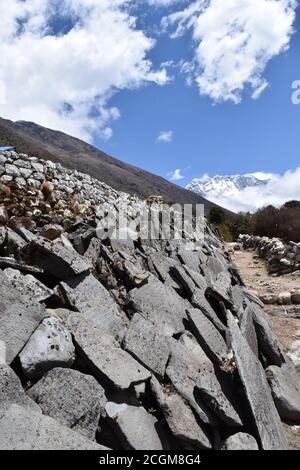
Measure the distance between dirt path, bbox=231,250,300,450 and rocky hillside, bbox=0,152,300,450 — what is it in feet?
2.96

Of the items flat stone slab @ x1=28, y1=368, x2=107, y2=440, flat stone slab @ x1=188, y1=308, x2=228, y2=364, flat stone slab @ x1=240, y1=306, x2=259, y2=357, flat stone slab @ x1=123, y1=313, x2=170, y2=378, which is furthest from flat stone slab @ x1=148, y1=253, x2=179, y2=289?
flat stone slab @ x1=28, y1=368, x2=107, y2=440

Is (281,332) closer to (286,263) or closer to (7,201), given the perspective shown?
(7,201)

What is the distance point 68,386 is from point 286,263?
48.1 feet

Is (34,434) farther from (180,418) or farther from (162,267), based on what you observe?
(162,267)

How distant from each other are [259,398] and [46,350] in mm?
2778

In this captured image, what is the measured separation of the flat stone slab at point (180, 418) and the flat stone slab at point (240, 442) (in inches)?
7.8

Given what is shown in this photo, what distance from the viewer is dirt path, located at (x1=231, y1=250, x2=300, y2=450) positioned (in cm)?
732

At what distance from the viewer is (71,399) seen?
3611 millimetres

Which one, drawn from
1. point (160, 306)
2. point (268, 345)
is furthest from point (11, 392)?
point (268, 345)

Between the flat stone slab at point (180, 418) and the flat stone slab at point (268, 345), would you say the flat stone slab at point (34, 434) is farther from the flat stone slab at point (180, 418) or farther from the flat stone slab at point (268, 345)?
the flat stone slab at point (268, 345)

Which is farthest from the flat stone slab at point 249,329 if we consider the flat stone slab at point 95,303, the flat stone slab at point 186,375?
the flat stone slab at point 95,303

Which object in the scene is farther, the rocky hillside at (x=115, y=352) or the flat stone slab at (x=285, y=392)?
the flat stone slab at (x=285, y=392)

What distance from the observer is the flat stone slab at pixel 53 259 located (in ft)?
16.8

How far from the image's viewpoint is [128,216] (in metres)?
9.23
